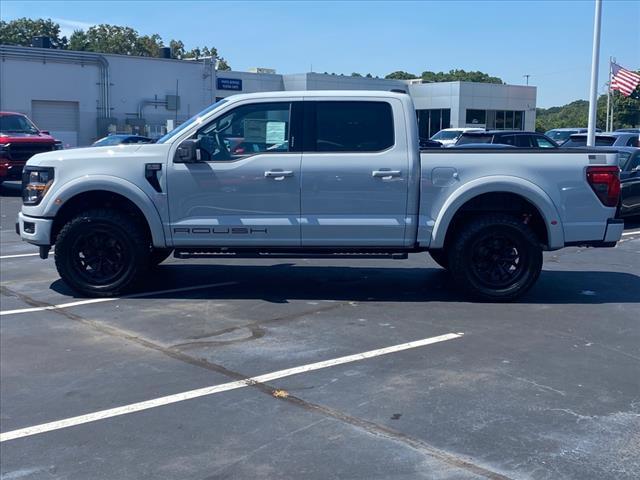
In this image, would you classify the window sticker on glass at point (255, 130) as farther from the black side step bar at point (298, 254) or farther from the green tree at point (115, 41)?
the green tree at point (115, 41)

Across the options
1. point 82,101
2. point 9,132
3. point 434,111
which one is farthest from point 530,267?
point 434,111

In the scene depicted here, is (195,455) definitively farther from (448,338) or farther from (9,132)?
(9,132)

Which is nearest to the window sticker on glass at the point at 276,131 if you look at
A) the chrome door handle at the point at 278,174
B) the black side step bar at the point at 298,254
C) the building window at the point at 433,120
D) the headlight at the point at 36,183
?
the chrome door handle at the point at 278,174

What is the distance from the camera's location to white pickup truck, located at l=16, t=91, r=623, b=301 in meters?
8.60

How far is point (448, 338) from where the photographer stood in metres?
7.30

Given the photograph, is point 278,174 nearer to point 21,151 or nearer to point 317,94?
point 317,94

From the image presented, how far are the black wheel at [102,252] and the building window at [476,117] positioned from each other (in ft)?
150

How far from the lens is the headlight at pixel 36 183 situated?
8938mm

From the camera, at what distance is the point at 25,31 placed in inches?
3258

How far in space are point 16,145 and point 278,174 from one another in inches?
634

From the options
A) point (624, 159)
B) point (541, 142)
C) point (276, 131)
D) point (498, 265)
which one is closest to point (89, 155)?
point (276, 131)

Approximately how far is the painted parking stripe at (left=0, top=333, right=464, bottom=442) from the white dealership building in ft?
105

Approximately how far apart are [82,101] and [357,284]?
3444cm

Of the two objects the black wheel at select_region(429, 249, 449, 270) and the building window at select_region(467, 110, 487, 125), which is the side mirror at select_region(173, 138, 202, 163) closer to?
the black wheel at select_region(429, 249, 449, 270)
